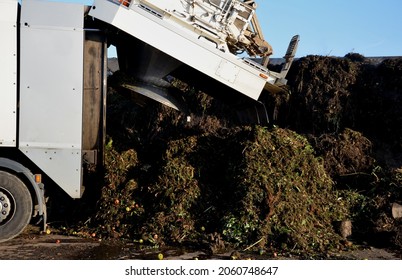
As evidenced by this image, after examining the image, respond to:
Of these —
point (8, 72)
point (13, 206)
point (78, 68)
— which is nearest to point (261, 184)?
point (78, 68)

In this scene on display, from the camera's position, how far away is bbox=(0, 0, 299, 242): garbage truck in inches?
230

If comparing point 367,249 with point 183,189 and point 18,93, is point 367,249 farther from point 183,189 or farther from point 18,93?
point 18,93

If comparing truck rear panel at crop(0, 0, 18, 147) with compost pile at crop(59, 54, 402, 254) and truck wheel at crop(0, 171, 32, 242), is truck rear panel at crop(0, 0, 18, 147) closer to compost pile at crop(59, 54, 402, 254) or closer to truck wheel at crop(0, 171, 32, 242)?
truck wheel at crop(0, 171, 32, 242)

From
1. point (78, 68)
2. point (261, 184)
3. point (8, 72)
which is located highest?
point (78, 68)

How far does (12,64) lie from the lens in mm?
5812

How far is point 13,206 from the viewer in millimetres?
6000

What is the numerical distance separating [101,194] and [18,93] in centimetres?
179

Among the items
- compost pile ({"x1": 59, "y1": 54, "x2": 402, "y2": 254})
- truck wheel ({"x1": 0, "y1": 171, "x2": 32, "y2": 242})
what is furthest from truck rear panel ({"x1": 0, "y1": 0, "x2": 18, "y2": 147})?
compost pile ({"x1": 59, "y1": 54, "x2": 402, "y2": 254})

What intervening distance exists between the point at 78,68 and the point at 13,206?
187 cm

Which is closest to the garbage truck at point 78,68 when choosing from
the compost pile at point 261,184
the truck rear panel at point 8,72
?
the truck rear panel at point 8,72

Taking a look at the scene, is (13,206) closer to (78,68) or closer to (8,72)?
(8,72)

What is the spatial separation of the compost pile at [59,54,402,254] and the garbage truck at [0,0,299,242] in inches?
28.6

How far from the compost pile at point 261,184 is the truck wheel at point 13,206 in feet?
3.10

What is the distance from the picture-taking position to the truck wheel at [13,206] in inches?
234
